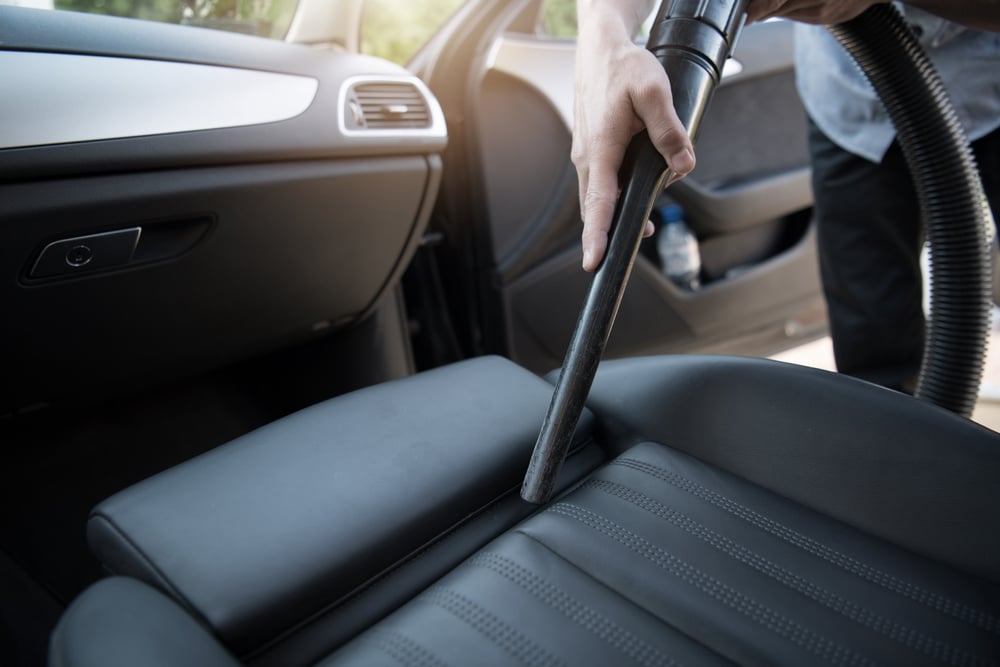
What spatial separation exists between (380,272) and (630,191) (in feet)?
2.19

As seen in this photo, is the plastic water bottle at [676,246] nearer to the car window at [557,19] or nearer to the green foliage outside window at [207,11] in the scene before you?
the car window at [557,19]

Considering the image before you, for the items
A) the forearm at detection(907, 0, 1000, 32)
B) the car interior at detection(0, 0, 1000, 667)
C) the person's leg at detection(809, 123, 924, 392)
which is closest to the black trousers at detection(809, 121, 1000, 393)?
the person's leg at detection(809, 123, 924, 392)

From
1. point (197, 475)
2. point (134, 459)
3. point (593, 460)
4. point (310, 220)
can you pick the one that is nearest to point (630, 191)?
point (593, 460)

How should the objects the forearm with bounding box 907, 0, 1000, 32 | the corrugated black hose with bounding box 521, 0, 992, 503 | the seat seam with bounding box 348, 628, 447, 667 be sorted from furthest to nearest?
the forearm with bounding box 907, 0, 1000, 32
the corrugated black hose with bounding box 521, 0, 992, 503
the seat seam with bounding box 348, 628, 447, 667

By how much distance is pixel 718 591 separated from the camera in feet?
1.76

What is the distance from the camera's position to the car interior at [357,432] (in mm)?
508

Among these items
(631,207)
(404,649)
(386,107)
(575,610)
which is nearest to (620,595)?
(575,610)

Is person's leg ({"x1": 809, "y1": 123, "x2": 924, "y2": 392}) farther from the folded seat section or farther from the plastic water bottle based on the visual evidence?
the folded seat section

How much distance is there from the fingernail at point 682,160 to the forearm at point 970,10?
0.39 m

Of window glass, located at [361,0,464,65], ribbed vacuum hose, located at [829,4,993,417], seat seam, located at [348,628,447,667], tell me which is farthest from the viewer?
window glass, located at [361,0,464,65]

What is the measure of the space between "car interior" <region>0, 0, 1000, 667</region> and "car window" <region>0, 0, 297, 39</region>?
69mm

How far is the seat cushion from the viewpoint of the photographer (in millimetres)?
488

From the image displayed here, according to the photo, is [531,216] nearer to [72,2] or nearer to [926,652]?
[72,2]

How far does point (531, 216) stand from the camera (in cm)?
150
